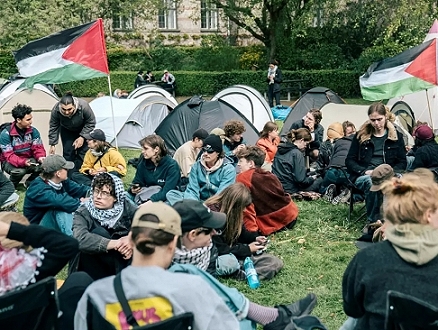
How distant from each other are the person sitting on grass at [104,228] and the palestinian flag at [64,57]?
4970 millimetres

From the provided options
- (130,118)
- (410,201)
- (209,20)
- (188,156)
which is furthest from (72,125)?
(209,20)

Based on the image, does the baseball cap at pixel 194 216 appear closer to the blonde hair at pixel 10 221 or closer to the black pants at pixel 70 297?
the black pants at pixel 70 297

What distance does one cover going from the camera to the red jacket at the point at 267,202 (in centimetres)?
686

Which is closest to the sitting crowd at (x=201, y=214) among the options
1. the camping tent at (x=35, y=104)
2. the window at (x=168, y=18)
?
the camping tent at (x=35, y=104)

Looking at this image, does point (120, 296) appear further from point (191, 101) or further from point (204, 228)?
point (191, 101)

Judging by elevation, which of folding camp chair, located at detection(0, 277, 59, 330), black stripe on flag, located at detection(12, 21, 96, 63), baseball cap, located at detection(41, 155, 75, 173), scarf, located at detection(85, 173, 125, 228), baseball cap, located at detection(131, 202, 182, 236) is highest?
black stripe on flag, located at detection(12, 21, 96, 63)

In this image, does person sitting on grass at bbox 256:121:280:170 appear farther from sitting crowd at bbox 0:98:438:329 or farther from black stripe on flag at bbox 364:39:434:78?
black stripe on flag at bbox 364:39:434:78

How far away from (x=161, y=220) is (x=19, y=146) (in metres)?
6.95

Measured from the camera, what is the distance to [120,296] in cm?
273

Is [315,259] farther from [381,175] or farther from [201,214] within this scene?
[201,214]

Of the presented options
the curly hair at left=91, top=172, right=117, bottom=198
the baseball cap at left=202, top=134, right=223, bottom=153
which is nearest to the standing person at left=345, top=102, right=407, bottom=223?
the baseball cap at left=202, top=134, right=223, bottom=153

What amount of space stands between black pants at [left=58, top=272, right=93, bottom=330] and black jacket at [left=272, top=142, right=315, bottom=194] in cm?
510

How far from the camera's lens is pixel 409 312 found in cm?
274

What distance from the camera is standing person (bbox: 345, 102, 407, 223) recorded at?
22.4ft
